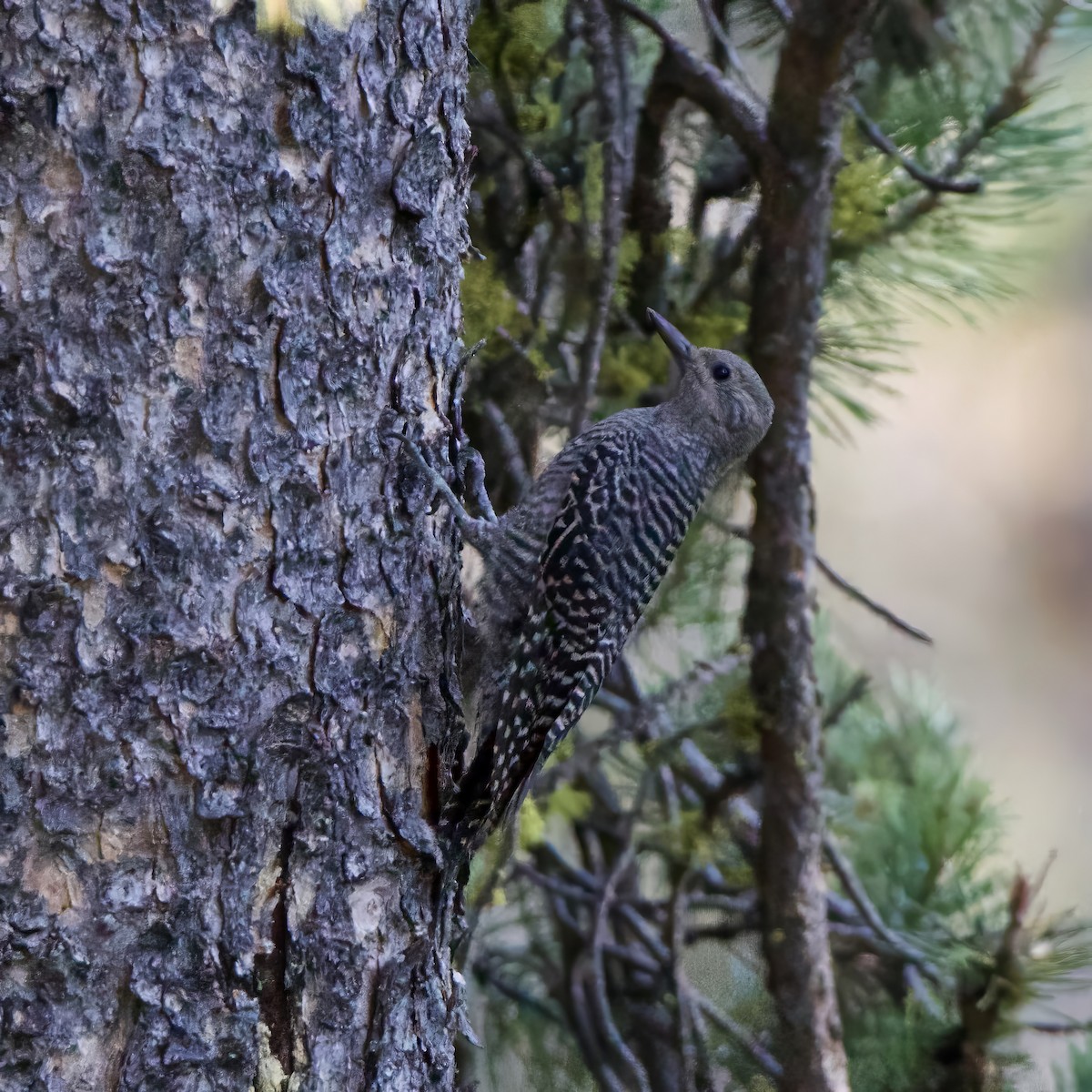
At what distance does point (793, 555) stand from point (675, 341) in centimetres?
54

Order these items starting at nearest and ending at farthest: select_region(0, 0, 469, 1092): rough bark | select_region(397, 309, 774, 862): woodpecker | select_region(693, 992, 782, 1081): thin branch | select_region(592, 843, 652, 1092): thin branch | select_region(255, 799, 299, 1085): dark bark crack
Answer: select_region(0, 0, 469, 1092): rough bark
select_region(255, 799, 299, 1085): dark bark crack
select_region(397, 309, 774, 862): woodpecker
select_region(693, 992, 782, 1081): thin branch
select_region(592, 843, 652, 1092): thin branch

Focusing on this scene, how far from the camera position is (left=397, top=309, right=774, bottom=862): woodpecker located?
1.80 metres

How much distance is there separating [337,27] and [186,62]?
0.22 metres

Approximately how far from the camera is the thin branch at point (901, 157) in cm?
234

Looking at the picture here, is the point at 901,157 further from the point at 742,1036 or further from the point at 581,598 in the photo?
the point at 742,1036

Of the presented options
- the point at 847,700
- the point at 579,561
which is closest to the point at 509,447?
the point at 579,561

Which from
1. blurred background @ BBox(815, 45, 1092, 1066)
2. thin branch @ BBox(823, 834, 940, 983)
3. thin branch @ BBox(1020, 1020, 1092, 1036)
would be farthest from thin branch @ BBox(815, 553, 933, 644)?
thin branch @ BBox(1020, 1020, 1092, 1036)

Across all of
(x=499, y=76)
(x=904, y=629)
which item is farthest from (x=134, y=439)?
(x=904, y=629)

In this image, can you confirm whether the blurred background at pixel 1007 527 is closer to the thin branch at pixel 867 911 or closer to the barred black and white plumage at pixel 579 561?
the thin branch at pixel 867 911

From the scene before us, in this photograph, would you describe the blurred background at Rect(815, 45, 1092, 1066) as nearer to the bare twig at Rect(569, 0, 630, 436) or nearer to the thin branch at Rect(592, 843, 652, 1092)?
the bare twig at Rect(569, 0, 630, 436)

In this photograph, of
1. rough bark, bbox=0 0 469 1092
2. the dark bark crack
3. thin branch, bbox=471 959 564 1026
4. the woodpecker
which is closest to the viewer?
rough bark, bbox=0 0 469 1092

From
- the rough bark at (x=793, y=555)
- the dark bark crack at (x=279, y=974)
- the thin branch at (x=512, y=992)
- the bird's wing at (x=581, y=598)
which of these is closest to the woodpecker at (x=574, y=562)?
the bird's wing at (x=581, y=598)

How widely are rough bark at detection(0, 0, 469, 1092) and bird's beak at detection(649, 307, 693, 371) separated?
894 millimetres

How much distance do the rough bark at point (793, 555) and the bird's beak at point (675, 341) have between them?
0.18m
